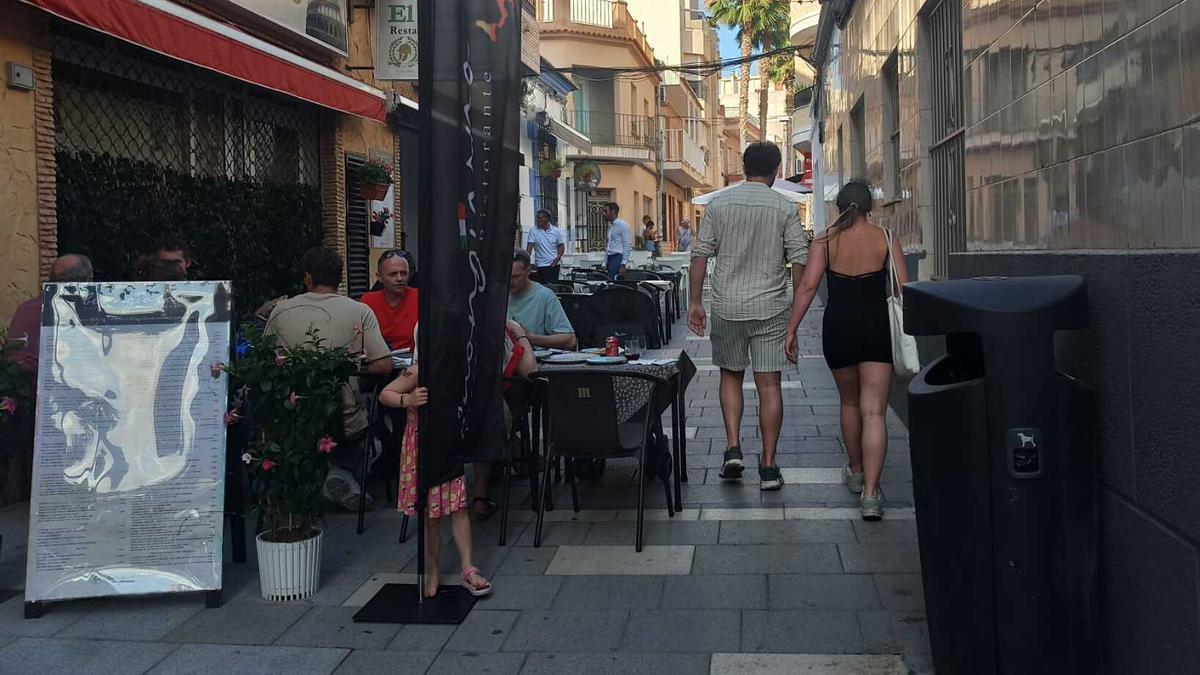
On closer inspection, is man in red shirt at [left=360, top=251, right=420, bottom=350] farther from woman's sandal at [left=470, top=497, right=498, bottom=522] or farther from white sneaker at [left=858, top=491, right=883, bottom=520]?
white sneaker at [left=858, top=491, right=883, bottom=520]

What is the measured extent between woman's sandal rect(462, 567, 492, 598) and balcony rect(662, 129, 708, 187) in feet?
119

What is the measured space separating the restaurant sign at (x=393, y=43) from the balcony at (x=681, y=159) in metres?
28.1

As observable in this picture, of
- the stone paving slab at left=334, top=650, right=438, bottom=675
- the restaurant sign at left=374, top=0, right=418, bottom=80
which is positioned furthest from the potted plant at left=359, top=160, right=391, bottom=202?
the stone paving slab at left=334, top=650, right=438, bottom=675

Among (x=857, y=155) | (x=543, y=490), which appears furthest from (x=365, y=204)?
(x=543, y=490)

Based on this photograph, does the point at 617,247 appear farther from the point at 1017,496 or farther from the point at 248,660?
the point at 1017,496

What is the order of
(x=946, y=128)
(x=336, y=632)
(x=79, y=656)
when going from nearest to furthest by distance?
(x=79, y=656) → (x=336, y=632) → (x=946, y=128)

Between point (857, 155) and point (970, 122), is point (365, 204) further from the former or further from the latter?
point (970, 122)

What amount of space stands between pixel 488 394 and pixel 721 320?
2.03m

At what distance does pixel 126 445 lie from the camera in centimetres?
489

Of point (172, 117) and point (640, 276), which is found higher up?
point (172, 117)

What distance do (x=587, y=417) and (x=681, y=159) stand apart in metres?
38.1

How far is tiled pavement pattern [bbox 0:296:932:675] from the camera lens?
13.8 ft

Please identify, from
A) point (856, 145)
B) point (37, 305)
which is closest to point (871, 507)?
point (37, 305)

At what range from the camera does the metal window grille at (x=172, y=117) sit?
26.7 ft
